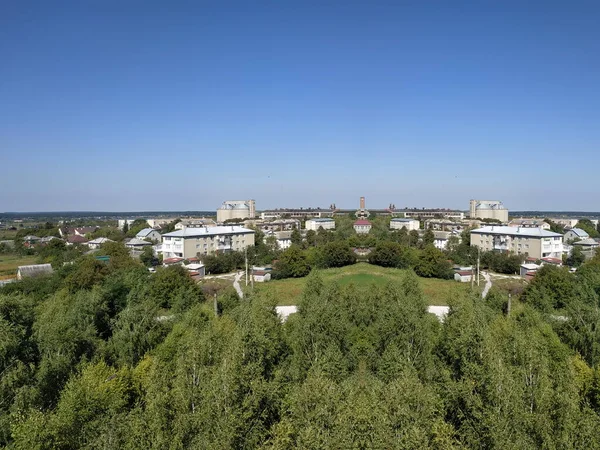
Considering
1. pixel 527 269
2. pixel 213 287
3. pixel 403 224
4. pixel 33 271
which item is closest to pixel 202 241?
pixel 33 271

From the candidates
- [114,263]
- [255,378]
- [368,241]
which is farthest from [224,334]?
[368,241]

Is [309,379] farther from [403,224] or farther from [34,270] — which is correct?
[403,224]

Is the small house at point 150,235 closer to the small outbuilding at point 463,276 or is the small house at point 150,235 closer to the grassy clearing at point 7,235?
the grassy clearing at point 7,235

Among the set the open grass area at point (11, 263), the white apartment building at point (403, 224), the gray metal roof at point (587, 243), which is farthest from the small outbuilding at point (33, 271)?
the white apartment building at point (403, 224)

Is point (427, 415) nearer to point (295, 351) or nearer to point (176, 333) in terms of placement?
point (295, 351)

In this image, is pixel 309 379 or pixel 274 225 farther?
pixel 274 225
